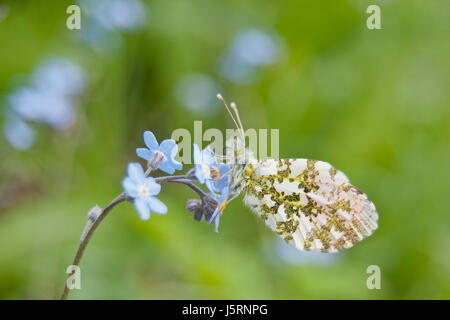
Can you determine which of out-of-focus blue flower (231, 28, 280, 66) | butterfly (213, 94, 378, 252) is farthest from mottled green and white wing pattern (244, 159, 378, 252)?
out-of-focus blue flower (231, 28, 280, 66)

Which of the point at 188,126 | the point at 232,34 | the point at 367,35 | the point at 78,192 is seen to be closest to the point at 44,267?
the point at 78,192

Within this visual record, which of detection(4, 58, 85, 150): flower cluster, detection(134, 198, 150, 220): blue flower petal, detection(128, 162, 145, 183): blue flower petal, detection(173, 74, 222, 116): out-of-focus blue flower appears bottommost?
detection(134, 198, 150, 220): blue flower petal

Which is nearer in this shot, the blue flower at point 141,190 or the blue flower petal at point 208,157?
the blue flower at point 141,190

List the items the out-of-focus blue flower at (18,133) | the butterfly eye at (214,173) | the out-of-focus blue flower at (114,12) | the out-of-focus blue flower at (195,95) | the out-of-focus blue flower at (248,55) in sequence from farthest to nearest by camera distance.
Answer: the out-of-focus blue flower at (248,55), the out-of-focus blue flower at (195,95), the out-of-focus blue flower at (114,12), the out-of-focus blue flower at (18,133), the butterfly eye at (214,173)

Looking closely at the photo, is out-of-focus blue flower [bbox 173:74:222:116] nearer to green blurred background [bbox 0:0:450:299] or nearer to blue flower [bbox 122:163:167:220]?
green blurred background [bbox 0:0:450:299]

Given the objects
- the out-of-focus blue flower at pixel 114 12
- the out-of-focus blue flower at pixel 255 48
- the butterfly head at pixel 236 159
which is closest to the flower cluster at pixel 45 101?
the out-of-focus blue flower at pixel 114 12

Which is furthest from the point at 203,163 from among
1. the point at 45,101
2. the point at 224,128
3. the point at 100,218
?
the point at 224,128

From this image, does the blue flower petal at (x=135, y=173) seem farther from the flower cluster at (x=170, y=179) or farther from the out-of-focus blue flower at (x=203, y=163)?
the out-of-focus blue flower at (x=203, y=163)

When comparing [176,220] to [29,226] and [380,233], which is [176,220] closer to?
[29,226]
